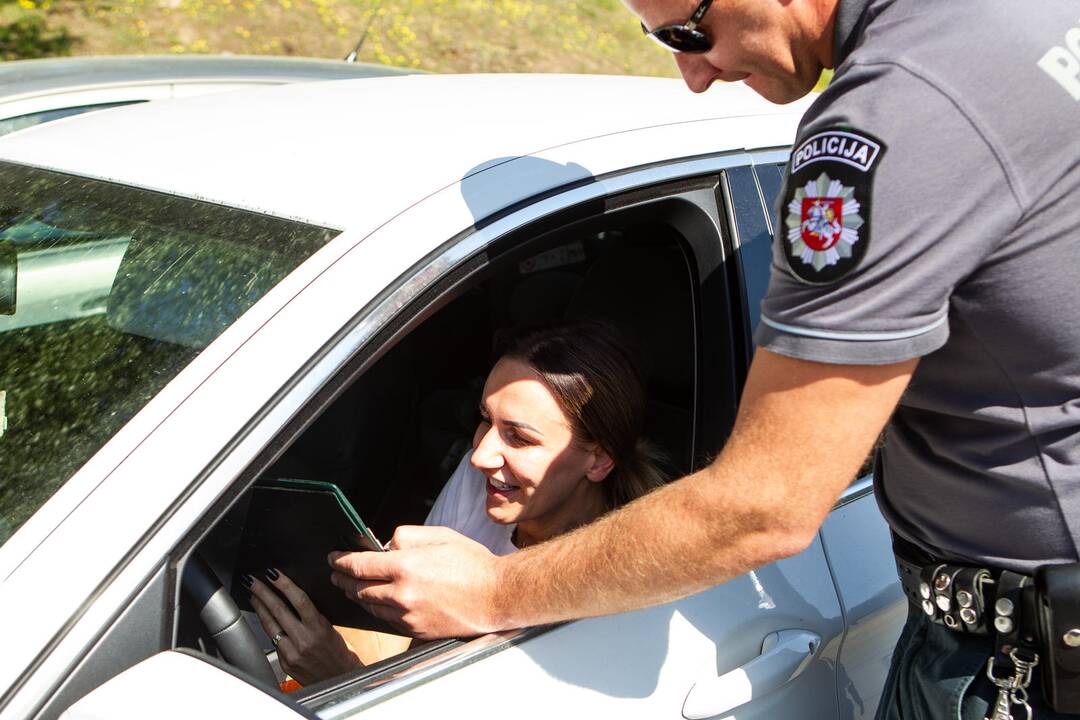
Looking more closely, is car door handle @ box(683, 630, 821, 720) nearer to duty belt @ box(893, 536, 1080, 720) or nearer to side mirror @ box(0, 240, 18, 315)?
duty belt @ box(893, 536, 1080, 720)

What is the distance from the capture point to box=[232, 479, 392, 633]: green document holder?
4.72ft

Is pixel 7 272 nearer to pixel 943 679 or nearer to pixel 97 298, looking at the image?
pixel 97 298

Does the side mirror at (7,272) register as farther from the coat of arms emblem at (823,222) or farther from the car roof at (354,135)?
the coat of arms emblem at (823,222)

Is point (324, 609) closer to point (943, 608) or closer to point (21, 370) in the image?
point (21, 370)

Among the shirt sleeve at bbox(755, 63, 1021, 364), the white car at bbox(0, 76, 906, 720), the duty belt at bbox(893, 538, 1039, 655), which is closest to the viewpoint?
the shirt sleeve at bbox(755, 63, 1021, 364)

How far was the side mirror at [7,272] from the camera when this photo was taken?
1.66m

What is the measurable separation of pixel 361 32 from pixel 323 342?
26.6 feet

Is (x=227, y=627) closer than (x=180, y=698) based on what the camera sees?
No

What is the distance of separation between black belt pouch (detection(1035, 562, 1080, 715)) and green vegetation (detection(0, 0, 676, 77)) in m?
6.39

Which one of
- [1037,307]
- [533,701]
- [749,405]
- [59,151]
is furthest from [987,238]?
[59,151]

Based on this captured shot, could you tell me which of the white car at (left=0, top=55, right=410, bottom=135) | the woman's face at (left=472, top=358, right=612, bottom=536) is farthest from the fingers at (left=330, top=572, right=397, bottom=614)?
the white car at (left=0, top=55, right=410, bottom=135)

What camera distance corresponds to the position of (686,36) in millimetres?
1320

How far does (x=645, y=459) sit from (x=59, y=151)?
107cm

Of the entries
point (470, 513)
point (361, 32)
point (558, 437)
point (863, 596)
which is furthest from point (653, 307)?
point (361, 32)
